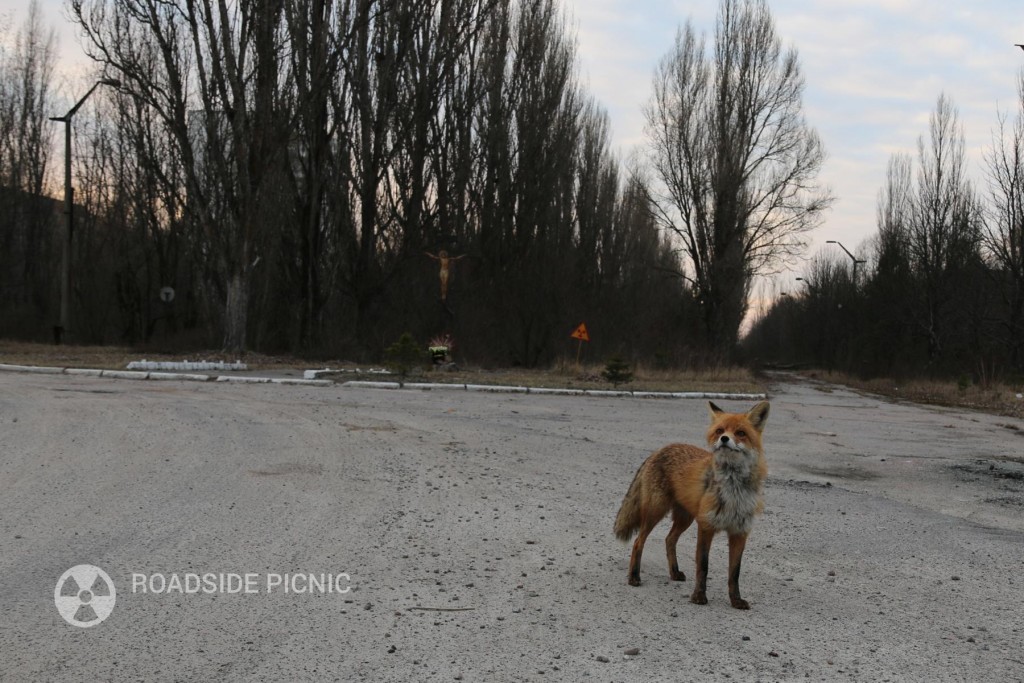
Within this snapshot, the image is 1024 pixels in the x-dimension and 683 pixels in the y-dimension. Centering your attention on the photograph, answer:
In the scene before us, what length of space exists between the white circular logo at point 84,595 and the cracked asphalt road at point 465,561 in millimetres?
80

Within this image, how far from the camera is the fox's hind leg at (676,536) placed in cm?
510

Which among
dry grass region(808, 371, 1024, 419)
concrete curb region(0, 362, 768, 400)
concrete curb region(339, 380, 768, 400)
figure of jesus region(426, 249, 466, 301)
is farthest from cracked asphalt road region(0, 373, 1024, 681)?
figure of jesus region(426, 249, 466, 301)

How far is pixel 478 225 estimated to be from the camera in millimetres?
35250

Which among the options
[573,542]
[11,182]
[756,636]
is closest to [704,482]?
[756,636]

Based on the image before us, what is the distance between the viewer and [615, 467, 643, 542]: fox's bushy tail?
5176 millimetres

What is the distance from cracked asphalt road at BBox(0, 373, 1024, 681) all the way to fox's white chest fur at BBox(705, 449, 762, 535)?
550mm

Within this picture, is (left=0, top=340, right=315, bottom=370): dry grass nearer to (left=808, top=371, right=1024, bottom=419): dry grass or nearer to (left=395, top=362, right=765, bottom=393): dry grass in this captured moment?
(left=395, top=362, right=765, bottom=393): dry grass

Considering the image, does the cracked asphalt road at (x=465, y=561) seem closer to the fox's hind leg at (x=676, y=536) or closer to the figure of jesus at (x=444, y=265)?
the fox's hind leg at (x=676, y=536)

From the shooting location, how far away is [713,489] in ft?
15.1

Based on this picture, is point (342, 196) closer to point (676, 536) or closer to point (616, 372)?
point (616, 372)

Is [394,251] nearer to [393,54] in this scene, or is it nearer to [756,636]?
[393,54]

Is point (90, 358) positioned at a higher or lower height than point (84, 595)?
higher

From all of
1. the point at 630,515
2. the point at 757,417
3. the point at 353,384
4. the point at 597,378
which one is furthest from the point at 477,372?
the point at 757,417

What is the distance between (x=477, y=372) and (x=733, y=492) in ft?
74.8
